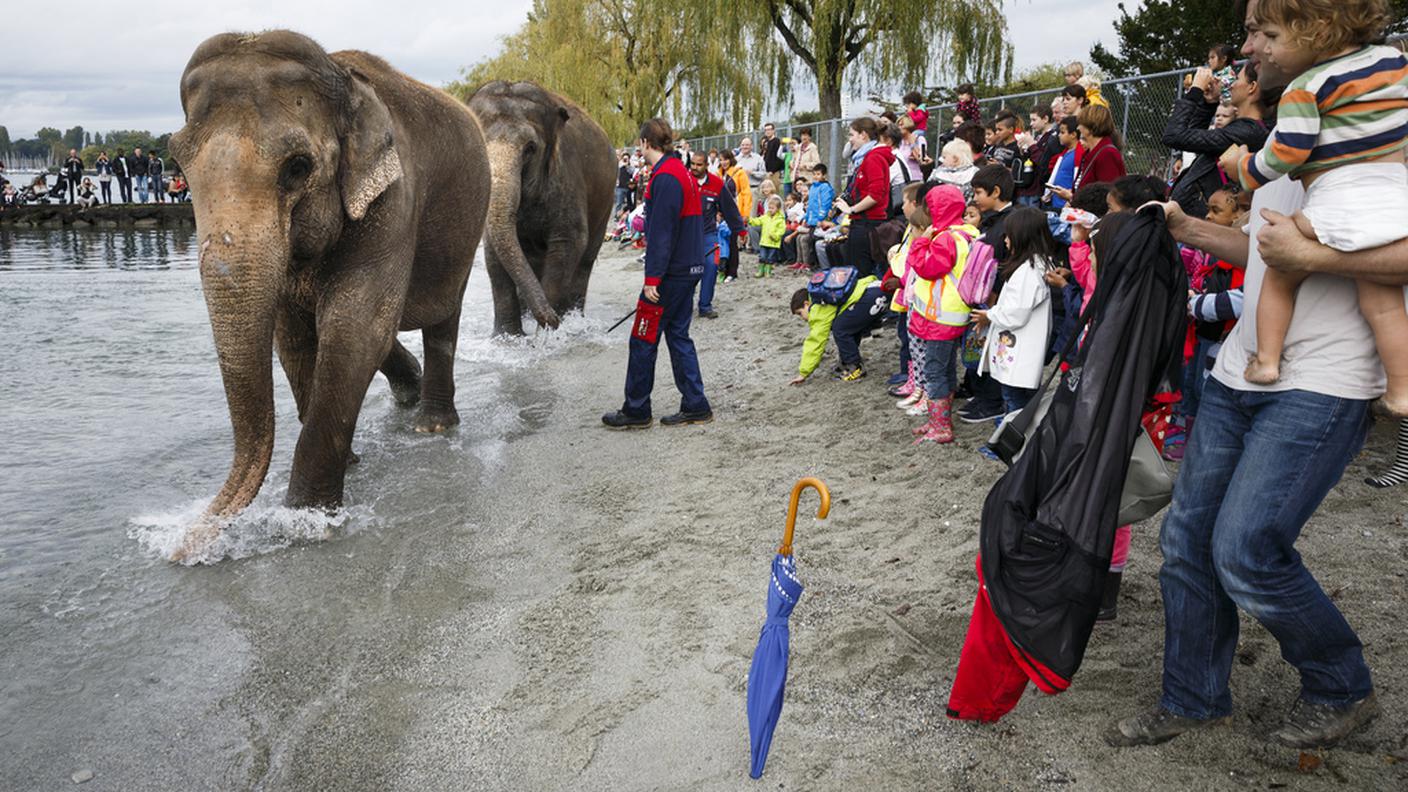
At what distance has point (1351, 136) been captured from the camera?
2498 mm

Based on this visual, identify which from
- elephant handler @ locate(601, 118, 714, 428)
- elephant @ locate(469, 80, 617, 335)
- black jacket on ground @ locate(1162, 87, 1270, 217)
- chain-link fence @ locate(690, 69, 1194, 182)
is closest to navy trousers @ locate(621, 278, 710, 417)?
elephant handler @ locate(601, 118, 714, 428)

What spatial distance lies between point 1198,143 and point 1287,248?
116 inches

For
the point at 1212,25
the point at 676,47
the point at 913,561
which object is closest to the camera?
the point at 913,561

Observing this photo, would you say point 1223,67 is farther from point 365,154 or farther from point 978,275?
point 365,154

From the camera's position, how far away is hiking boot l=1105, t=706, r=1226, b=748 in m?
3.10

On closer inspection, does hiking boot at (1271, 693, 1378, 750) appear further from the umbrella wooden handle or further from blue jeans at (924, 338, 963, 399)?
blue jeans at (924, 338, 963, 399)

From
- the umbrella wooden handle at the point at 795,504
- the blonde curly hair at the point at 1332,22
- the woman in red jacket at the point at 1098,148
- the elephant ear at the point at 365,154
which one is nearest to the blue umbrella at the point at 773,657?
the umbrella wooden handle at the point at 795,504

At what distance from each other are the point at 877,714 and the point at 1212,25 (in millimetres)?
24550

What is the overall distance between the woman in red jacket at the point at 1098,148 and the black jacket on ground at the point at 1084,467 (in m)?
4.20

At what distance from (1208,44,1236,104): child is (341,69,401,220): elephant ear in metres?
4.58

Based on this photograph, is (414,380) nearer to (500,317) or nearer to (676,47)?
(500,317)

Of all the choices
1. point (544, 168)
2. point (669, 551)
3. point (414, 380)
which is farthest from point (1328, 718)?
point (544, 168)

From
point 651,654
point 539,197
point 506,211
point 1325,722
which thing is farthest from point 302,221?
point 539,197

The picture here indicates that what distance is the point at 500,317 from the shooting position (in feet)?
37.0
